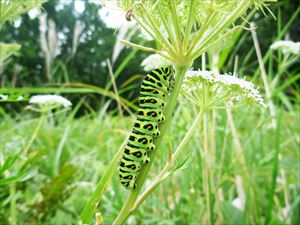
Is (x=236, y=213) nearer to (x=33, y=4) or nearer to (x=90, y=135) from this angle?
(x=33, y=4)

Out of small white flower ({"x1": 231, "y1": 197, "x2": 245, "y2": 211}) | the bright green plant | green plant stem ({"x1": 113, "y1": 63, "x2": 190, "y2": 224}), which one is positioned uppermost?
the bright green plant

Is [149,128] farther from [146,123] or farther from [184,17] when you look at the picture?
[184,17]

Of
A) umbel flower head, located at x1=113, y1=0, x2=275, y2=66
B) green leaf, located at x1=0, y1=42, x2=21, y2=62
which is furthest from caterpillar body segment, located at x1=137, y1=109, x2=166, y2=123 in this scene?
green leaf, located at x1=0, y1=42, x2=21, y2=62

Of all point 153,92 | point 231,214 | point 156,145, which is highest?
point 153,92

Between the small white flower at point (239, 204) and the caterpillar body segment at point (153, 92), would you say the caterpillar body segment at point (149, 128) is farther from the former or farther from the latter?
the small white flower at point (239, 204)

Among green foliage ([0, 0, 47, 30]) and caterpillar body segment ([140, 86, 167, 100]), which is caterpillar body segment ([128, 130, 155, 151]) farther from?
green foliage ([0, 0, 47, 30])

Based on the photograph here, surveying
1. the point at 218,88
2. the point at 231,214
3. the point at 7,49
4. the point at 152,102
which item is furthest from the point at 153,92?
the point at 231,214
